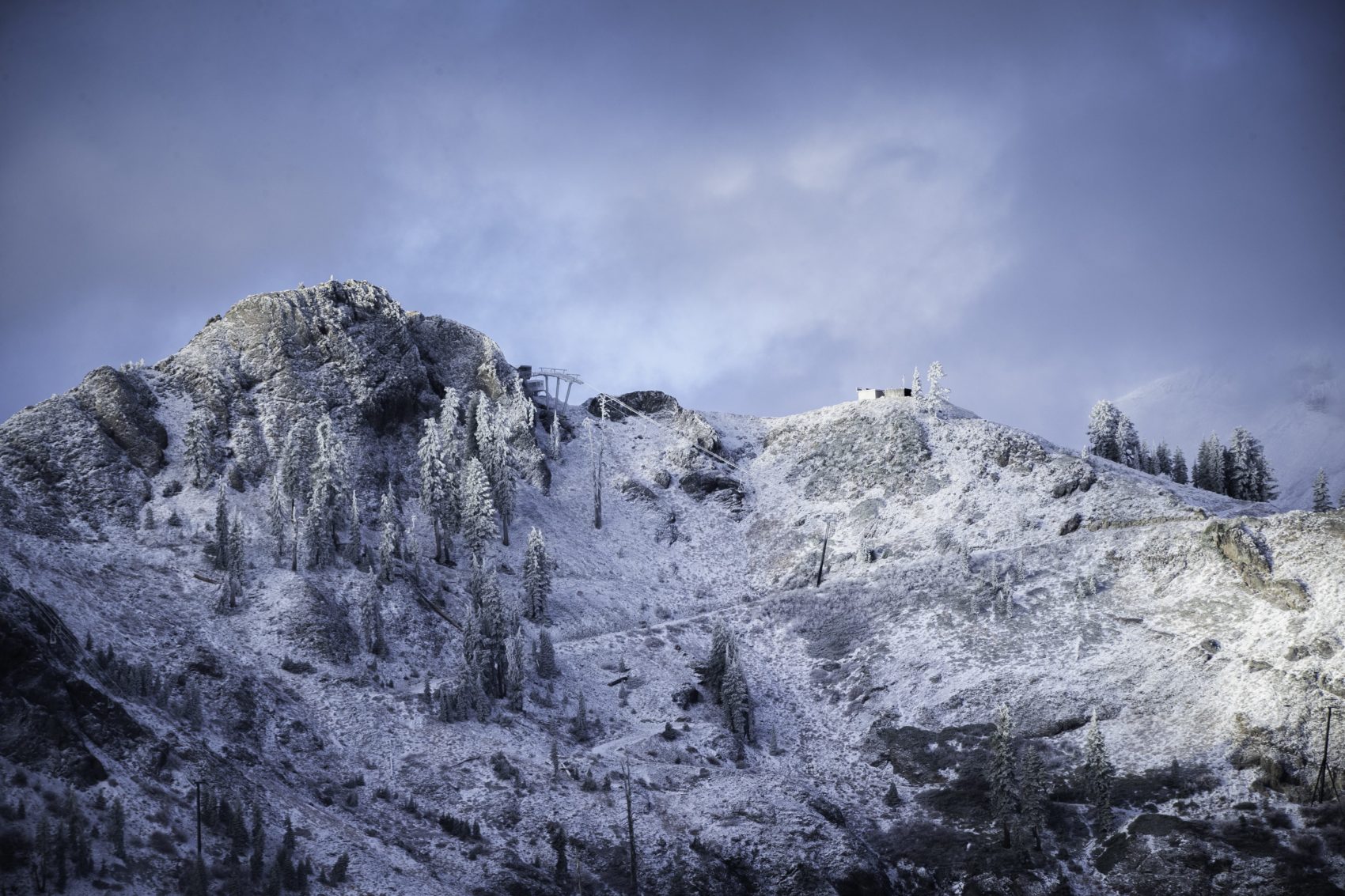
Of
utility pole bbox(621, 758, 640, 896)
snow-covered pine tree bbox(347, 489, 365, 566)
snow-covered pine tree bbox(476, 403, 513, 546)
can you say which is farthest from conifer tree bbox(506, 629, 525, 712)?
snow-covered pine tree bbox(476, 403, 513, 546)

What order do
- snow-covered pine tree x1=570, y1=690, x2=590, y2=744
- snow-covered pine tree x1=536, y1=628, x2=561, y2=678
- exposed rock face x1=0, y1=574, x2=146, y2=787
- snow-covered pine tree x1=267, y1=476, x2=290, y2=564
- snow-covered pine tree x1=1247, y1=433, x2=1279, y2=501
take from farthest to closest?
snow-covered pine tree x1=1247, y1=433, x2=1279, y2=501 → snow-covered pine tree x1=267, y1=476, x2=290, y2=564 → snow-covered pine tree x1=536, y1=628, x2=561, y2=678 → snow-covered pine tree x1=570, y1=690, x2=590, y2=744 → exposed rock face x1=0, y1=574, x2=146, y2=787

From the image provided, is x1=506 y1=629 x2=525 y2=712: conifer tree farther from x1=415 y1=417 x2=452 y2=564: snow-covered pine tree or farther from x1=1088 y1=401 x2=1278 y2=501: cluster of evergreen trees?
x1=1088 y1=401 x2=1278 y2=501: cluster of evergreen trees

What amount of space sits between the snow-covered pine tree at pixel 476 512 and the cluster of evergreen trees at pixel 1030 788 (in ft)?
144

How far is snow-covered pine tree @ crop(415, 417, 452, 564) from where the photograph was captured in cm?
8003

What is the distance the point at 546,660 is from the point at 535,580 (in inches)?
363

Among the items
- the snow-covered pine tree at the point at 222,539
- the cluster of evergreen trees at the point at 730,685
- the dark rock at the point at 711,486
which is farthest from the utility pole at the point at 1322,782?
the snow-covered pine tree at the point at 222,539

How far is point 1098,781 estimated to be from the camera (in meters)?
53.7

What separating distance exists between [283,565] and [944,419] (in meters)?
69.1

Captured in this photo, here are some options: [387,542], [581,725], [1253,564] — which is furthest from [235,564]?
[1253,564]

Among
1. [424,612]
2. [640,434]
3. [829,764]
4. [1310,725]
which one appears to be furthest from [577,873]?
[640,434]

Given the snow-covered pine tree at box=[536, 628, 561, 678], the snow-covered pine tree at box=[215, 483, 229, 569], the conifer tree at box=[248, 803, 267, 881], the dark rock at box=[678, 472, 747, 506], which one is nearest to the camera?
the conifer tree at box=[248, 803, 267, 881]

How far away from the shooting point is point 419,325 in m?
106

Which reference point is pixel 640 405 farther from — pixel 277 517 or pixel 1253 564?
pixel 1253 564

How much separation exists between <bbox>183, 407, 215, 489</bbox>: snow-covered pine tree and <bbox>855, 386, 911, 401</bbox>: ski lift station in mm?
71806
